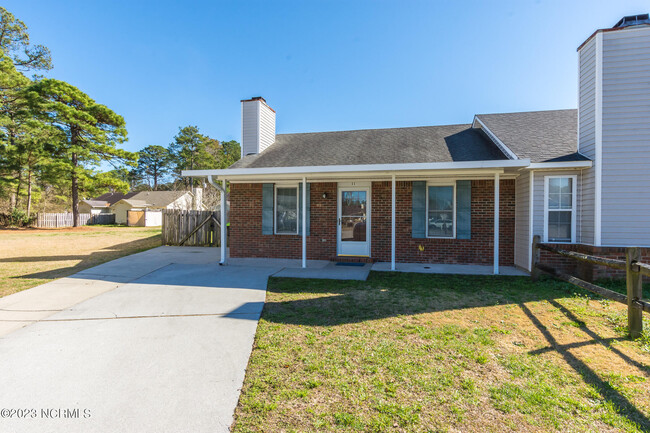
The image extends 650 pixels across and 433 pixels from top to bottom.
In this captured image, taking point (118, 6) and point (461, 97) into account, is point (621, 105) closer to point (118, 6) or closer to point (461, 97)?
point (461, 97)

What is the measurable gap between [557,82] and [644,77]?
133 inches

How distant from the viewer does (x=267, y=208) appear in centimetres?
937

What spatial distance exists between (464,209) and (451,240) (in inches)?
35.9

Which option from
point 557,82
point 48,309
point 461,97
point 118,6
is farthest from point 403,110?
point 48,309

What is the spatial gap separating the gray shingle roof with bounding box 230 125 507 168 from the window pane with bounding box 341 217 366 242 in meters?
1.73

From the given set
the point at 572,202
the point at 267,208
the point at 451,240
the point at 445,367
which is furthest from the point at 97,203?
the point at 572,202

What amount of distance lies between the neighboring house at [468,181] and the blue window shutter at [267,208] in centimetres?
3

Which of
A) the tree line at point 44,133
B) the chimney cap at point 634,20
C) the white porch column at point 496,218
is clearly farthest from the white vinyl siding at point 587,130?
the tree line at point 44,133

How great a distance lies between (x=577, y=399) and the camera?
8.21 feet

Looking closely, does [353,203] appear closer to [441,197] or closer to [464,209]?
[441,197]

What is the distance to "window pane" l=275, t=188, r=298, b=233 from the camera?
30.7 ft

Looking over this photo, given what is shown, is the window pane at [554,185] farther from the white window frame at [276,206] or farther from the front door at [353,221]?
the white window frame at [276,206]

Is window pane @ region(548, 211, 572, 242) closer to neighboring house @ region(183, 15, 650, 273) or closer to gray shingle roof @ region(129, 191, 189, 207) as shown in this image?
neighboring house @ region(183, 15, 650, 273)

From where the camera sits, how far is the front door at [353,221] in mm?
8914
